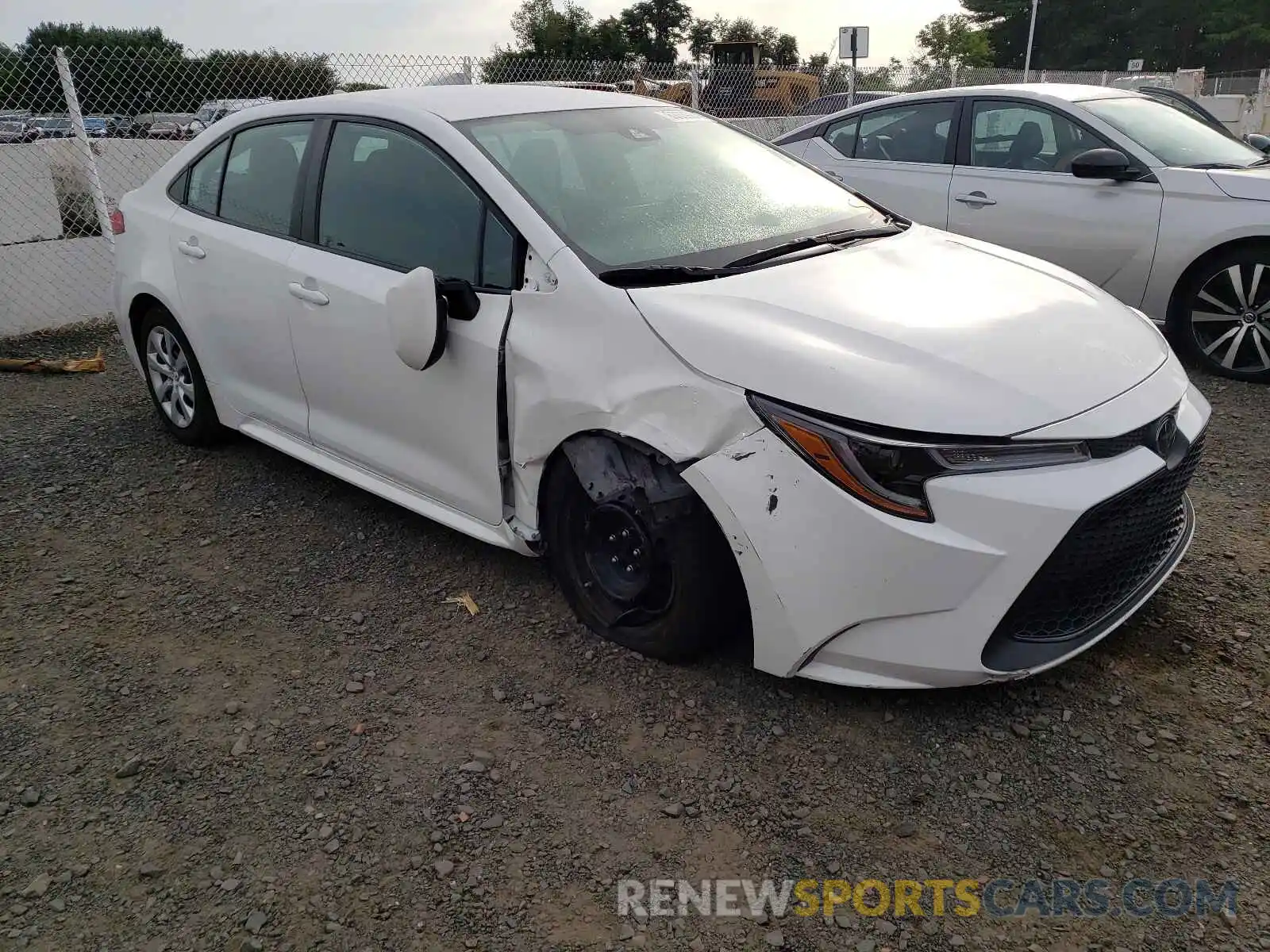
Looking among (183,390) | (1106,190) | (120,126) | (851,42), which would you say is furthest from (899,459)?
(851,42)

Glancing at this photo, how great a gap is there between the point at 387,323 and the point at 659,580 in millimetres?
1291

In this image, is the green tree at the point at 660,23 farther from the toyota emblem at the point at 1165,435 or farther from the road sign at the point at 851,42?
the toyota emblem at the point at 1165,435

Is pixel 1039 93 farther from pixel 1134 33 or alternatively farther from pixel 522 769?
pixel 1134 33

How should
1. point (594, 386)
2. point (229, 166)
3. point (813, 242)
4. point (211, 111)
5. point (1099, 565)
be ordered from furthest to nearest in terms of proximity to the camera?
point (211, 111), point (229, 166), point (813, 242), point (594, 386), point (1099, 565)

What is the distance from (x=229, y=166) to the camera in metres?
4.34

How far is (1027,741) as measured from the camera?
2.66 meters

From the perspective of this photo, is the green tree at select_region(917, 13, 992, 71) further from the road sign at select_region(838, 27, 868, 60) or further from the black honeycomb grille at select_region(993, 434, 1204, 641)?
the black honeycomb grille at select_region(993, 434, 1204, 641)

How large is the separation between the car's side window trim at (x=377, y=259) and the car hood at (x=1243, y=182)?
425 centimetres

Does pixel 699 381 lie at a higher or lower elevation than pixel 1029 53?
lower

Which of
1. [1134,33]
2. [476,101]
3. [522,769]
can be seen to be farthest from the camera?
[1134,33]

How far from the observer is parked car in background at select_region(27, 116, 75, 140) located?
744cm

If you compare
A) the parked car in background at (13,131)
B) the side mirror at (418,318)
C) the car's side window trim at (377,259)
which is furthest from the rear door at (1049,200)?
the parked car in background at (13,131)

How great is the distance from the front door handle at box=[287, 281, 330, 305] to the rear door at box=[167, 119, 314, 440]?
51mm

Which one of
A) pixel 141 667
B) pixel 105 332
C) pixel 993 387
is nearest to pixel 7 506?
pixel 141 667
